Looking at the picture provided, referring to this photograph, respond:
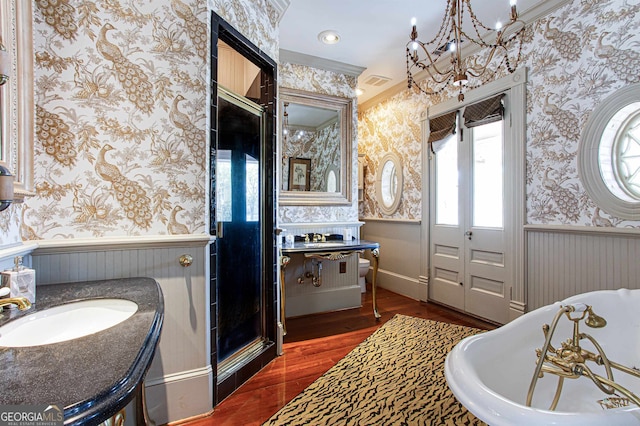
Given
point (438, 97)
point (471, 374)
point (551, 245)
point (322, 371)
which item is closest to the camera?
point (471, 374)

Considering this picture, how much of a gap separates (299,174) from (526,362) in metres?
2.59

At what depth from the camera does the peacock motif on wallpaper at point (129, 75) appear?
4.84 feet

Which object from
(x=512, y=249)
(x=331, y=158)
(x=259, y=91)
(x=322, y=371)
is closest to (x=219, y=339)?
(x=322, y=371)

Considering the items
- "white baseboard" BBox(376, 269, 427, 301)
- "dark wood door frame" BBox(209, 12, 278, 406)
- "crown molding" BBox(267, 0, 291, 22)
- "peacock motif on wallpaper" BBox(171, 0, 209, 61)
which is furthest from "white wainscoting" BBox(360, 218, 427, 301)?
"peacock motif on wallpaper" BBox(171, 0, 209, 61)

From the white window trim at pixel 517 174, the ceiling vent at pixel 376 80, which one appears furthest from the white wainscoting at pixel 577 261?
the ceiling vent at pixel 376 80

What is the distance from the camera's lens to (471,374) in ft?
3.26

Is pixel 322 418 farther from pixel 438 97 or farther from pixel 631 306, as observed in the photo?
pixel 438 97

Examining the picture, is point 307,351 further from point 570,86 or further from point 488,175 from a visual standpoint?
point 570,86

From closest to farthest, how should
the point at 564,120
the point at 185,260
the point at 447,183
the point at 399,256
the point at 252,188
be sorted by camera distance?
the point at 185,260 < the point at 252,188 < the point at 564,120 < the point at 447,183 < the point at 399,256

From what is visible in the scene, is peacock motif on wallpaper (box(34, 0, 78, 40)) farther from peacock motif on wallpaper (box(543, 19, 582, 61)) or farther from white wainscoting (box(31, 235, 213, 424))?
peacock motif on wallpaper (box(543, 19, 582, 61))

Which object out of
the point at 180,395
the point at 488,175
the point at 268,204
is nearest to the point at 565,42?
the point at 488,175

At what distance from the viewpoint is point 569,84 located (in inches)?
92.0

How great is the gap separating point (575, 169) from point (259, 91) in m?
2.54

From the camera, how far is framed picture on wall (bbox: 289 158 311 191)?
3.35m
